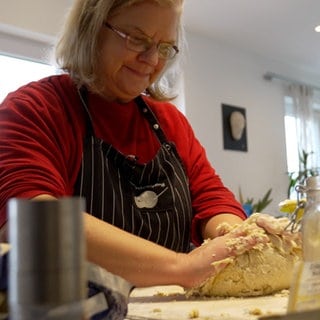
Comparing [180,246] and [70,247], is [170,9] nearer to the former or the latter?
[180,246]

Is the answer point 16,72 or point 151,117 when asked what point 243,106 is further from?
point 151,117

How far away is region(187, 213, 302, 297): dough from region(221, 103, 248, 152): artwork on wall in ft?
9.18

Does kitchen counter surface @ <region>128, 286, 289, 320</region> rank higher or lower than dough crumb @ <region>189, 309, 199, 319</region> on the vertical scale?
lower

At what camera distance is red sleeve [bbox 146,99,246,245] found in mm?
994

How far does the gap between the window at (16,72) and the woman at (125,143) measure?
145 centimetres

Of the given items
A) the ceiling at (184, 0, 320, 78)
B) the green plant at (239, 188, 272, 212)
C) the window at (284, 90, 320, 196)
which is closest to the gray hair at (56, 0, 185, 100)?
the ceiling at (184, 0, 320, 78)

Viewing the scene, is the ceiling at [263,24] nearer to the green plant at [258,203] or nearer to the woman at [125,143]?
the green plant at [258,203]

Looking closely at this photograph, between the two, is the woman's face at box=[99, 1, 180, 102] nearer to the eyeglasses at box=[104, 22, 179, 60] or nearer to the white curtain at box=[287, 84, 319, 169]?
the eyeglasses at box=[104, 22, 179, 60]

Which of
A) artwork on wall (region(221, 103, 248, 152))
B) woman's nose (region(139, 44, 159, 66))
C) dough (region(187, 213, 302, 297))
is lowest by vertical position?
dough (region(187, 213, 302, 297))

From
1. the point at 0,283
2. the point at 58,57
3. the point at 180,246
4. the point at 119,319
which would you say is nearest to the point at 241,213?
the point at 180,246

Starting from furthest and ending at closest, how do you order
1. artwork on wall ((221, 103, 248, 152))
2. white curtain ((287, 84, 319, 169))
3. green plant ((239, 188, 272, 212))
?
1. white curtain ((287, 84, 319, 169))
2. artwork on wall ((221, 103, 248, 152))
3. green plant ((239, 188, 272, 212))

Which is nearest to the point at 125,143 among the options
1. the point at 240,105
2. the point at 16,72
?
the point at 16,72

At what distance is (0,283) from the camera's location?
31cm

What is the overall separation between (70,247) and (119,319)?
26 centimetres
